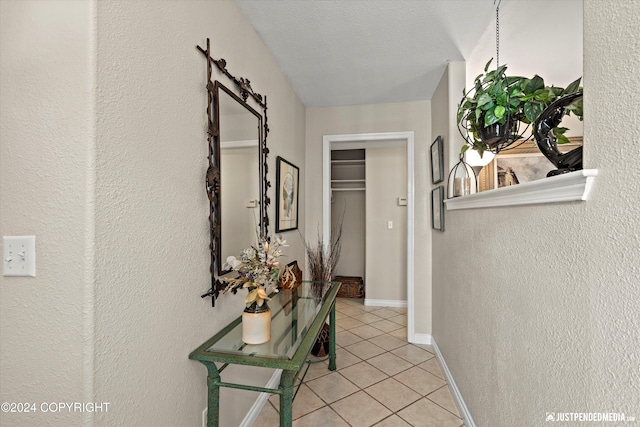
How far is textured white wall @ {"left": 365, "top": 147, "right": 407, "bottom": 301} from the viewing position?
14.6 ft

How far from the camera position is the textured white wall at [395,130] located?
325cm

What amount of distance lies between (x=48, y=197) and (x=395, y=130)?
122 inches

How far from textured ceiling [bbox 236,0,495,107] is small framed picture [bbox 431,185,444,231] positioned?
1058 millimetres

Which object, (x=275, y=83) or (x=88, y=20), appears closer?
(x=88, y=20)

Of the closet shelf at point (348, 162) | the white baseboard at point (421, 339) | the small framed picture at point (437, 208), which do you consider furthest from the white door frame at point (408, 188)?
the closet shelf at point (348, 162)

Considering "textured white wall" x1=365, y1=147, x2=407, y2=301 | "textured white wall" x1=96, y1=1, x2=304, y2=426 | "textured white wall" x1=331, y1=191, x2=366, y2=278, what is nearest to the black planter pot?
"textured white wall" x1=96, y1=1, x2=304, y2=426

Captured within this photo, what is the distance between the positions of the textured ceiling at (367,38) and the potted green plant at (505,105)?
774mm

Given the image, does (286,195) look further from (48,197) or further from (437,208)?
(48,197)

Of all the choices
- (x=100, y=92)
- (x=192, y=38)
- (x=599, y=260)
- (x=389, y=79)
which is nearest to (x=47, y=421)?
(x=100, y=92)

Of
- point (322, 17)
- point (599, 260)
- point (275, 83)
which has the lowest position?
point (599, 260)

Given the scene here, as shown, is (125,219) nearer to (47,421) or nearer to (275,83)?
(47,421)

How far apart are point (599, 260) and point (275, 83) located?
2.35 meters

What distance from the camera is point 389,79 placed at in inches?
110

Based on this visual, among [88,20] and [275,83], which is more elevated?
[275,83]
